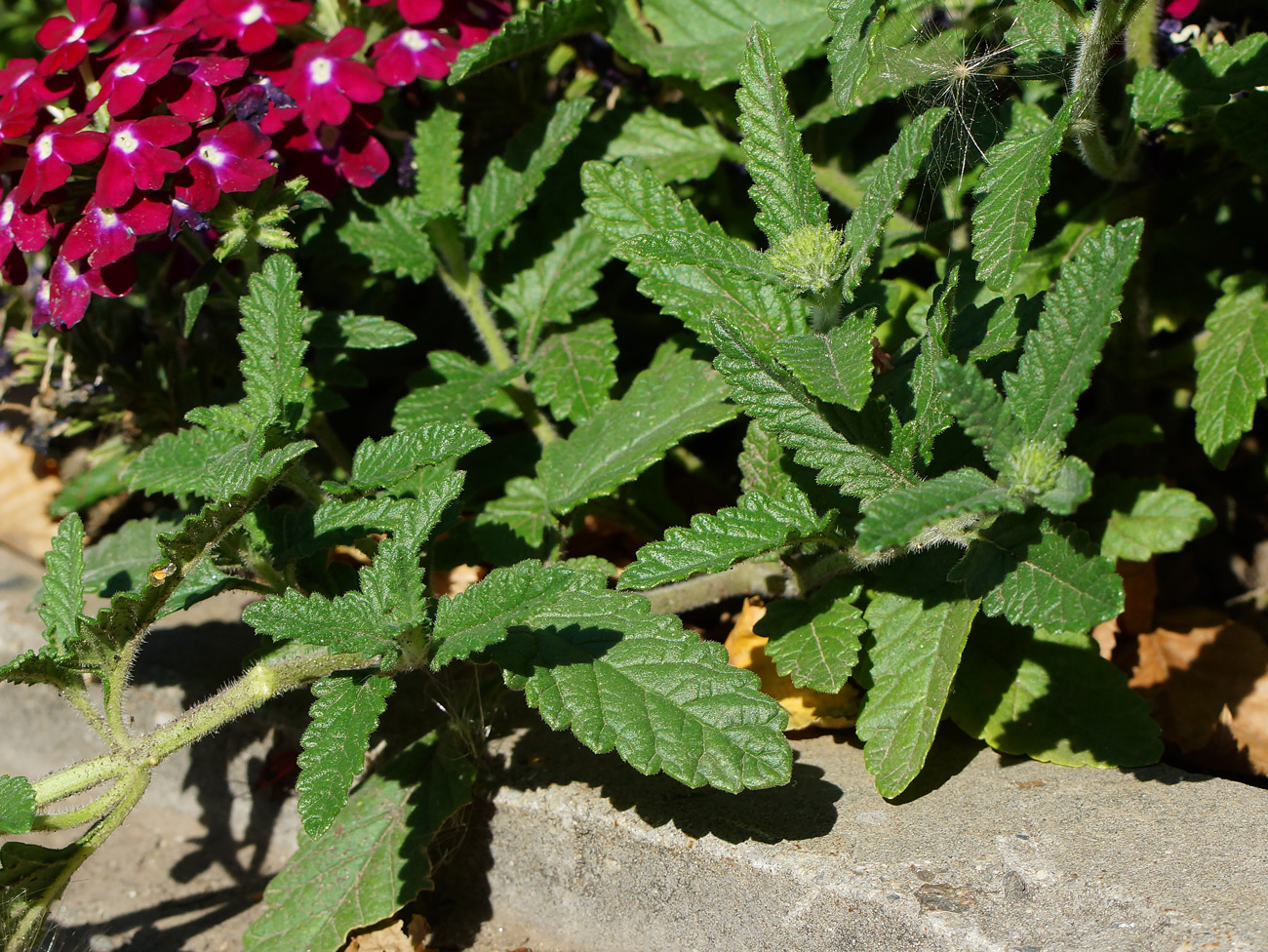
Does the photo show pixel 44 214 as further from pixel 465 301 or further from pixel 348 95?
pixel 465 301

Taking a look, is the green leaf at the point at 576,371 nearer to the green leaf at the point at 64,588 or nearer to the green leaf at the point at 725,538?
the green leaf at the point at 725,538

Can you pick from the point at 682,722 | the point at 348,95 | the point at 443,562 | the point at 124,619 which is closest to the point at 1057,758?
the point at 682,722

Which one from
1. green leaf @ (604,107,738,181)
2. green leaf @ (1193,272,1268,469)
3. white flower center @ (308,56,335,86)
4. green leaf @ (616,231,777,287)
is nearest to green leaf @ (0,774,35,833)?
green leaf @ (616,231,777,287)

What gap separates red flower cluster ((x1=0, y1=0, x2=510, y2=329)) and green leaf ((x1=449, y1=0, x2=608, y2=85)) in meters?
0.15

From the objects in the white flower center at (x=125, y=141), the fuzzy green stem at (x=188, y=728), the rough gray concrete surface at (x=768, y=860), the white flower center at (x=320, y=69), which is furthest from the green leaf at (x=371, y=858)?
the white flower center at (x=320, y=69)

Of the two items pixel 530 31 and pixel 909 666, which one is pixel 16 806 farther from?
pixel 530 31

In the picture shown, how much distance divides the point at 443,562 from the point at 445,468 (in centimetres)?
21

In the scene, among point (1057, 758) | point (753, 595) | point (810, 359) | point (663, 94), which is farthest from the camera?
point (663, 94)

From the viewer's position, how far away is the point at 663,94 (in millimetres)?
2934

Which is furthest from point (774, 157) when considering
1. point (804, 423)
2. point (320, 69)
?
point (320, 69)

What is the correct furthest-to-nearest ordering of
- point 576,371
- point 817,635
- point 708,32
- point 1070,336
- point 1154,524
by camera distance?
point 708,32 → point 576,371 → point 1154,524 → point 817,635 → point 1070,336

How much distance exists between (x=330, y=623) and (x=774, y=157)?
1035 millimetres

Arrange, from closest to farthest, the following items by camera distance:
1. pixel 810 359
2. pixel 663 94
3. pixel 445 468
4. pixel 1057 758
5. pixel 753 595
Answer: pixel 810 359 → pixel 1057 758 → pixel 445 468 → pixel 753 595 → pixel 663 94

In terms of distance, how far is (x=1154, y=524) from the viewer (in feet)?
6.98
